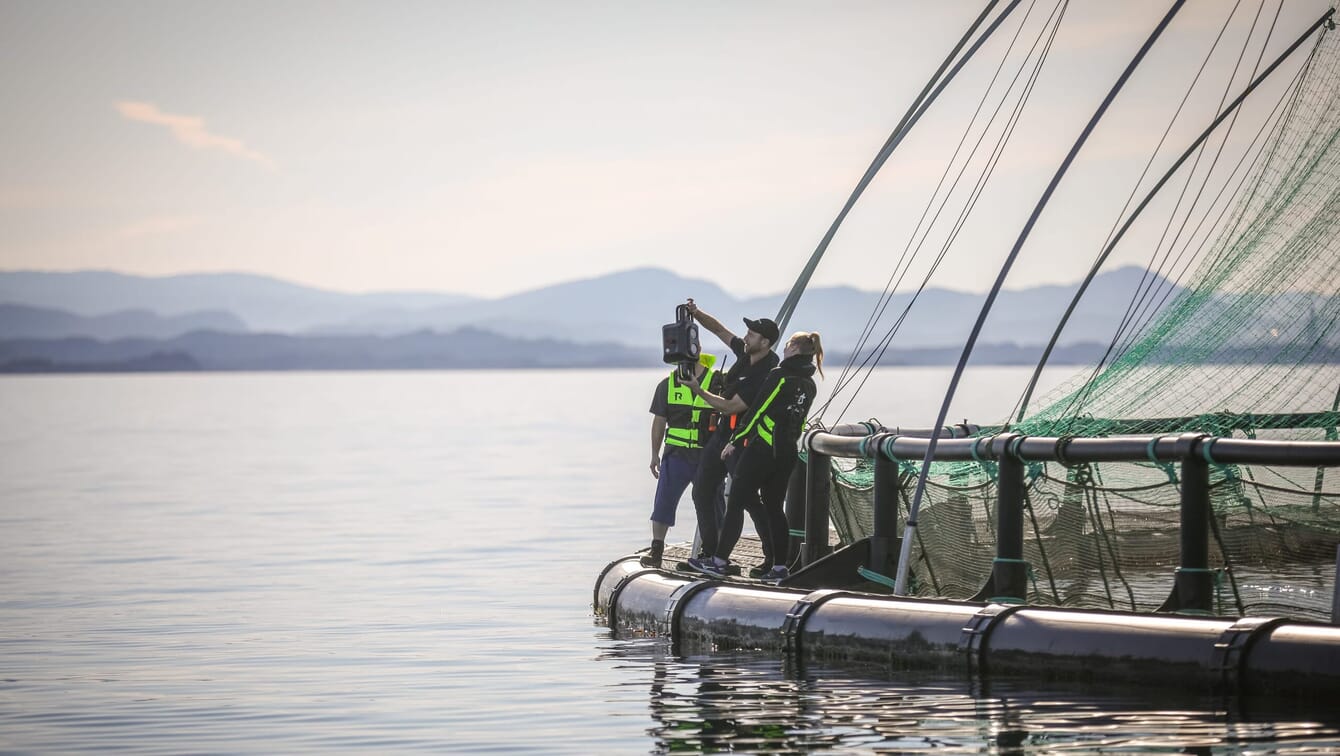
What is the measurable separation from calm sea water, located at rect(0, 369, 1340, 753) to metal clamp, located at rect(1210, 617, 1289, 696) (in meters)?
0.17

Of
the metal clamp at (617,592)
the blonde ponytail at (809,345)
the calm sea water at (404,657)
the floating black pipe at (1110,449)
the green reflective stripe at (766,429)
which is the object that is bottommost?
the calm sea water at (404,657)

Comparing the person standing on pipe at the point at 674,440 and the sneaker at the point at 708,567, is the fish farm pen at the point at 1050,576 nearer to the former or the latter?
the sneaker at the point at 708,567

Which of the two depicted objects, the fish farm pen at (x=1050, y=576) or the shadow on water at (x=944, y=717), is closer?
the shadow on water at (x=944, y=717)

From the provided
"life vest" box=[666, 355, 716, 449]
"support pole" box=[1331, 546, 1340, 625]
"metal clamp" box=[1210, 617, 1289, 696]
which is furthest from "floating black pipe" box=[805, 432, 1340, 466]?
"life vest" box=[666, 355, 716, 449]

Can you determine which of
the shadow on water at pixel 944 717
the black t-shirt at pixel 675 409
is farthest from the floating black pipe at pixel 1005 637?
the black t-shirt at pixel 675 409

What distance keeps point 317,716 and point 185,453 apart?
43.4 metres

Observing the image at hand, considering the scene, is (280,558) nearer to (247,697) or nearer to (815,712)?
(247,697)

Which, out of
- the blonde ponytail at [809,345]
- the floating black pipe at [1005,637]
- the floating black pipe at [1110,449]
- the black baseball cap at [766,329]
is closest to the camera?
the floating black pipe at [1005,637]

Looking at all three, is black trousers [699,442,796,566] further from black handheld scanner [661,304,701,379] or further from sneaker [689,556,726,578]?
black handheld scanner [661,304,701,379]

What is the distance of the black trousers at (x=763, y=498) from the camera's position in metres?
13.5

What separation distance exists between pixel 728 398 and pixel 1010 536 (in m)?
2.92

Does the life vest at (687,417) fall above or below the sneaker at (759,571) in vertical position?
above

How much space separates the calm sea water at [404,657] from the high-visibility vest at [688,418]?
6.04 feet

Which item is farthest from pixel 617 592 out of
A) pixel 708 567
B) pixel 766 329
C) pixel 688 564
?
pixel 766 329
